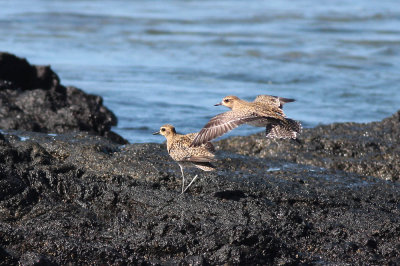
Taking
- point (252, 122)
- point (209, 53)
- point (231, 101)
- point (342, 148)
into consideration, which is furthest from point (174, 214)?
point (209, 53)

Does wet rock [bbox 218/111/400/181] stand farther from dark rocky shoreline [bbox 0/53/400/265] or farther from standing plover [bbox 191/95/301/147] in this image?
standing plover [bbox 191/95/301/147]

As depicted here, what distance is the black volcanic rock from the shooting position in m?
10.1

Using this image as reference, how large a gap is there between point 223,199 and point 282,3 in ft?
Result: 90.0

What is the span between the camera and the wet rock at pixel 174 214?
5391mm

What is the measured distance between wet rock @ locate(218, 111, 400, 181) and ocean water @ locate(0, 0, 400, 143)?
289cm

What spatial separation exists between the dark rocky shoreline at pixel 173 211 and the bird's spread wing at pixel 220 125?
0.35 m

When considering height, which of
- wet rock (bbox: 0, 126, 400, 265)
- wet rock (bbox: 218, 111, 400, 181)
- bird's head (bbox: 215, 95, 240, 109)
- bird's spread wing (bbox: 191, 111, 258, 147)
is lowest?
wet rock (bbox: 0, 126, 400, 265)

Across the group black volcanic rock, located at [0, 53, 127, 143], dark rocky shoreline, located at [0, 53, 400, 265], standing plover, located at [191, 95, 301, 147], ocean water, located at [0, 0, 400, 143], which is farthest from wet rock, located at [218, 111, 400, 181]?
ocean water, located at [0, 0, 400, 143]

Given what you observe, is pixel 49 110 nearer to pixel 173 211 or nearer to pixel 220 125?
pixel 220 125

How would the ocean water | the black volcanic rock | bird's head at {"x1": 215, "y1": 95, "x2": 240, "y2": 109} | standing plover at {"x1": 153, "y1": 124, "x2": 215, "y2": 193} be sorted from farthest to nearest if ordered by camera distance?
the ocean water, the black volcanic rock, bird's head at {"x1": 215, "y1": 95, "x2": 240, "y2": 109}, standing plover at {"x1": 153, "y1": 124, "x2": 215, "y2": 193}

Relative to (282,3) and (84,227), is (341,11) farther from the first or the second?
(84,227)

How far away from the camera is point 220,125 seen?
691 cm

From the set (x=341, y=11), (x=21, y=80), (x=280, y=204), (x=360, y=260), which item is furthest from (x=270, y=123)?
(x=341, y=11)

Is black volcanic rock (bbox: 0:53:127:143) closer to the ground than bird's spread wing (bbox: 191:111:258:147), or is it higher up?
closer to the ground
